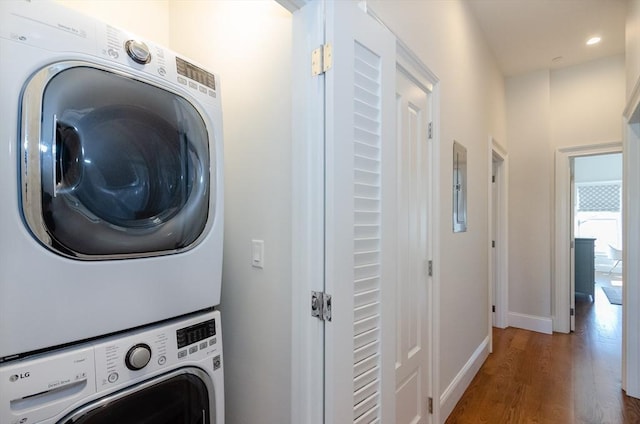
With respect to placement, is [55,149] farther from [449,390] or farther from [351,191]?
[449,390]

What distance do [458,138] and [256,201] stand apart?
5.49 feet

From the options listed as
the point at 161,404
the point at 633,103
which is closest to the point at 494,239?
the point at 633,103

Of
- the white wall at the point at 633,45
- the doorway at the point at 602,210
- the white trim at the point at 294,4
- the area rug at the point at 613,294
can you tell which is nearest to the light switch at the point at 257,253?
the white trim at the point at 294,4

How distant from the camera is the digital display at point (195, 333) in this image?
1002 millimetres

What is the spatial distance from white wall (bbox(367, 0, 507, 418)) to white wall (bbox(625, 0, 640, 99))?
978mm

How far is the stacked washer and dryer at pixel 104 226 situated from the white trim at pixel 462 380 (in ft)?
5.43

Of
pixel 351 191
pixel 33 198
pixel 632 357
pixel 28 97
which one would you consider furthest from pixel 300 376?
pixel 632 357

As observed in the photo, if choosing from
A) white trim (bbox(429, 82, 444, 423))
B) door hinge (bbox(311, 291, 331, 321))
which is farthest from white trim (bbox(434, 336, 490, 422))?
door hinge (bbox(311, 291, 331, 321))

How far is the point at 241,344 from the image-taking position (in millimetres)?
1388

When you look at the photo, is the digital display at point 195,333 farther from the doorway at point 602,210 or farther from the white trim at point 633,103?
the doorway at point 602,210

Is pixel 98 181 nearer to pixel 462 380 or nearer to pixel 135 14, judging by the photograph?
pixel 135 14

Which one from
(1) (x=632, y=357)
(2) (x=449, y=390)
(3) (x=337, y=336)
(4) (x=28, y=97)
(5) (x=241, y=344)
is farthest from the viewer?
(1) (x=632, y=357)

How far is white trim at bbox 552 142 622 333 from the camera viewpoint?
145 inches

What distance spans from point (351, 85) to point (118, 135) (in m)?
0.72
